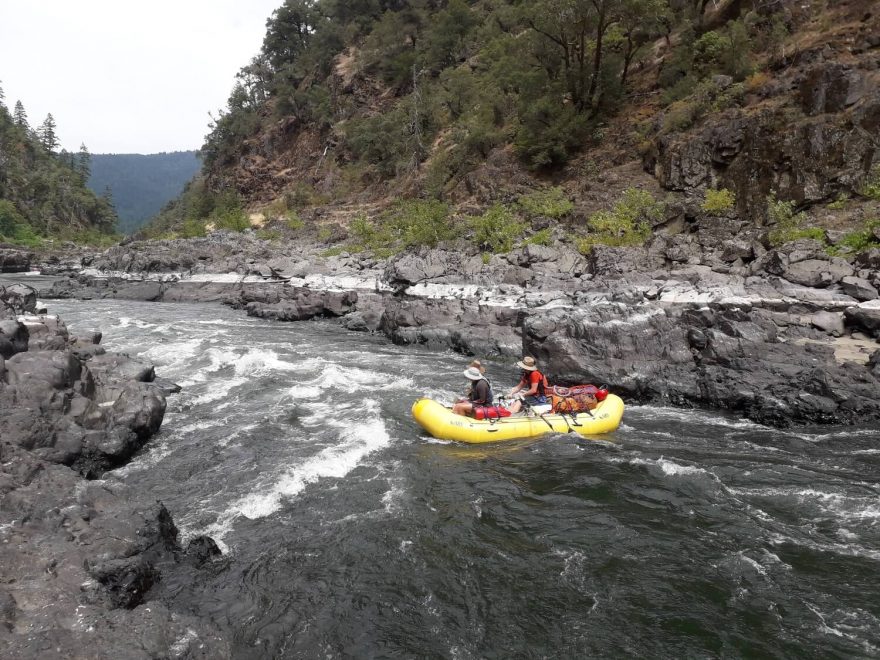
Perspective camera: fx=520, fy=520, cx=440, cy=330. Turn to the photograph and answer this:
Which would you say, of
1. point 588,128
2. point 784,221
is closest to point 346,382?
point 784,221

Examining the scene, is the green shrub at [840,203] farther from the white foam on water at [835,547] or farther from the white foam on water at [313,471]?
the white foam on water at [313,471]

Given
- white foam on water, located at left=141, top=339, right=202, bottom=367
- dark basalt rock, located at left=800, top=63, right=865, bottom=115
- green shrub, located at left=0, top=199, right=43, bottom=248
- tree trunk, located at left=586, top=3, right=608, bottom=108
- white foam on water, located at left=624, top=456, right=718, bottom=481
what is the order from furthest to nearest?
green shrub, located at left=0, top=199, right=43, bottom=248
tree trunk, located at left=586, top=3, right=608, bottom=108
dark basalt rock, located at left=800, top=63, right=865, bottom=115
white foam on water, located at left=141, top=339, right=202, bottom=367
white foam on water, located at left=624, top=456, right=718, bottom=481

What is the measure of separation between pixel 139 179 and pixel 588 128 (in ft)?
620

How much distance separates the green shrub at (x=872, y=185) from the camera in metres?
16.6

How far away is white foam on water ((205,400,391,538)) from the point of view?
6410 mm

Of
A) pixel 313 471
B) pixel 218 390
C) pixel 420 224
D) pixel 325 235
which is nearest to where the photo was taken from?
pixel 313 471

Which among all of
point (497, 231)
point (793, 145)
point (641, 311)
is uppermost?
point (793, 145)

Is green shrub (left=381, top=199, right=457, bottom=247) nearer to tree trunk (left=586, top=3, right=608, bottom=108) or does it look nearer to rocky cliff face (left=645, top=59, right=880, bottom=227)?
tree trunk (left=586, top=3, right=608, bottom=108)

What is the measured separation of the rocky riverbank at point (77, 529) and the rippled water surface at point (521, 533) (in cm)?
42

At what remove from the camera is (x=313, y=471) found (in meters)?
7.56

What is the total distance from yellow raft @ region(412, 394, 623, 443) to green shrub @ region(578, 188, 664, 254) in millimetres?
12547

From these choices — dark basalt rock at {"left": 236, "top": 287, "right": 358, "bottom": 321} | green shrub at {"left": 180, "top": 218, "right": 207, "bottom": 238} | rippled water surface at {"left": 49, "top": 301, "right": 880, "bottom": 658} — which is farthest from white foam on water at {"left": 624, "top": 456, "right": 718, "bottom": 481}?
green shrub at {"left": 180, "top": 218, "right": 207, "bottom": 238}

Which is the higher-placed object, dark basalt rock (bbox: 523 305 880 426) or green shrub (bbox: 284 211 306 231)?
green shrub (bbox: 284 211 306 231)

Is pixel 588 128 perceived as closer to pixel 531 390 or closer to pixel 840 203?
pixel 840 203
